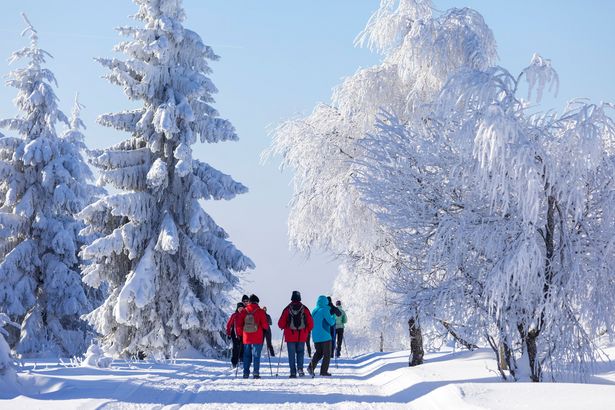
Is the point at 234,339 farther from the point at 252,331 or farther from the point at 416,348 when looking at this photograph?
the point at 416,348

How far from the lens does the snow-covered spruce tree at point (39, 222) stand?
1228 inches

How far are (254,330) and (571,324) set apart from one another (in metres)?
7.68

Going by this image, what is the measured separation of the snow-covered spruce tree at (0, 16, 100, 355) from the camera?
31203mm

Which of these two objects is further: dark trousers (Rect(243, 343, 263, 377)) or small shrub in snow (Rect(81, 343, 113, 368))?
dark trousers (Rect(243, 343, 263, 377))

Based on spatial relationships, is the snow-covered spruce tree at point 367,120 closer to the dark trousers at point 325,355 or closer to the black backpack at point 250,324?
the dark trousers at point 325,355

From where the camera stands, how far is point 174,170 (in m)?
26.5

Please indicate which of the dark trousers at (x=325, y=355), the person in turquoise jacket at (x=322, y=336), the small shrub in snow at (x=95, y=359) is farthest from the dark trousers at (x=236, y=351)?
the small shrub in snow at (x=95, y=359)

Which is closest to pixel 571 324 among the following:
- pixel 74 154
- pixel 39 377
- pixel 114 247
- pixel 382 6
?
pixel 39 377

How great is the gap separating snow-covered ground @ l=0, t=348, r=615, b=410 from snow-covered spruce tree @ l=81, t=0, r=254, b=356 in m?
7.47

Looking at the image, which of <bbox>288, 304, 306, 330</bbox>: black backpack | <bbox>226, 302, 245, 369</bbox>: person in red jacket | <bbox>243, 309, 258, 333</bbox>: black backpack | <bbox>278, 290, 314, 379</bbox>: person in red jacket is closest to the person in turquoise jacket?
<bbox>278, 290, 314, 379</bbox>: person in red jacket

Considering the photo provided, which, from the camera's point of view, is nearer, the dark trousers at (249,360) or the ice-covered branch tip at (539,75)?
the ice-covered branch tip at (539,75)

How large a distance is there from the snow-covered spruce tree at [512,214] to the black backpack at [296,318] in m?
4.57

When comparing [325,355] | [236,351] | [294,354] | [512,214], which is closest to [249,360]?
[294,354]

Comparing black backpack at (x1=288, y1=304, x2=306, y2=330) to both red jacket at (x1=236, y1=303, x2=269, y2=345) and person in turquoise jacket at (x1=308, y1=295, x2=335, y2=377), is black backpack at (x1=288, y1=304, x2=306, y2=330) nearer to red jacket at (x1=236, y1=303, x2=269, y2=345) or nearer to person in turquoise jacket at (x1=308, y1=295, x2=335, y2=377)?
red jacket at (x1=236, y1=303, x2=269, y2=345)
